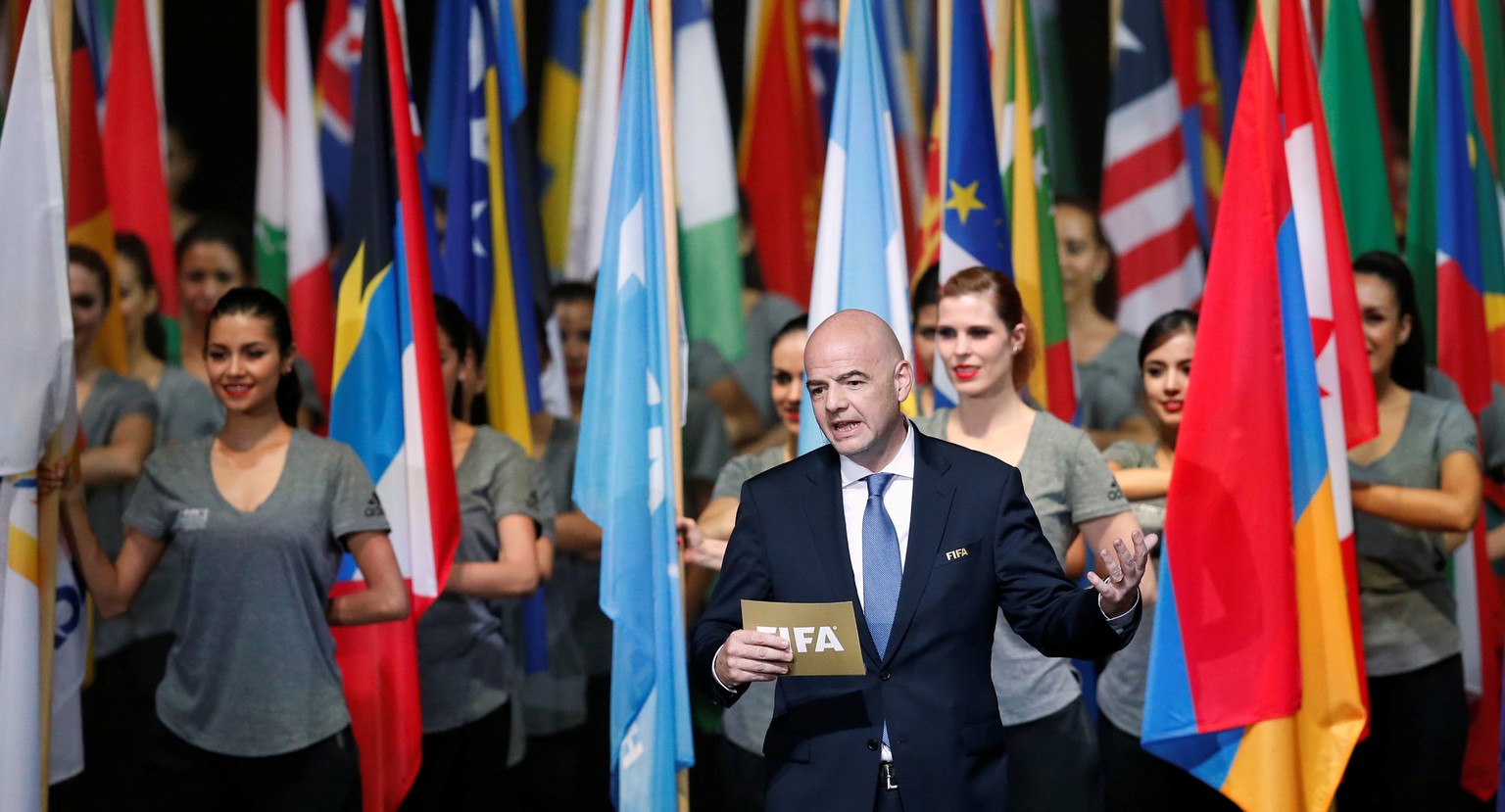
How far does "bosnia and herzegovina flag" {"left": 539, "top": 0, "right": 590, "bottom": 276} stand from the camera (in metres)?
5.37

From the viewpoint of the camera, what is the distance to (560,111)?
5371 mm

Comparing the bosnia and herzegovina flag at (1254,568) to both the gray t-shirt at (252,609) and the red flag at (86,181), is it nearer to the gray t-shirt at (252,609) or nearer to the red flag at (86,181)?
the gray t-shirt at (252,609)

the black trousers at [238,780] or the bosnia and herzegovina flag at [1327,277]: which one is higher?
the bosnia and herzegovina flag at [1327,277]

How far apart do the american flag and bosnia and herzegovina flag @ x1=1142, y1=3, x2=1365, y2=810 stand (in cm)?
181

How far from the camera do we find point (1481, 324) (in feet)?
13.6

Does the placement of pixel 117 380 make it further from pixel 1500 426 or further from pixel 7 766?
pixel 1500 426

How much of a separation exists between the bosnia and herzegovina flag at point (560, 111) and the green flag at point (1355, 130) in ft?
8.68

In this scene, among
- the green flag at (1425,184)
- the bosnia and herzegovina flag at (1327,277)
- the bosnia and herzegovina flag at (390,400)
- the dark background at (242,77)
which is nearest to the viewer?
the bosnia and herzegovina flag at (1327,277)

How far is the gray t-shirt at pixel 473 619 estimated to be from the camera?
3.73 meters

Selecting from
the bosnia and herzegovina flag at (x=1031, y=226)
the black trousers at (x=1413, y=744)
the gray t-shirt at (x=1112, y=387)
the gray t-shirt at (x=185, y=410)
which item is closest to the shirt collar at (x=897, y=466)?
the bosnia and herzegovina flag at (x=1031, y=226)

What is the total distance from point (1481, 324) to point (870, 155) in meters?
1.92

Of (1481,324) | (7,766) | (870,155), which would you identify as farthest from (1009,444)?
(7,766)

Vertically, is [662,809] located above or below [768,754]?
below

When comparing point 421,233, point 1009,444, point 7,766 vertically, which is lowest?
point 7,766
